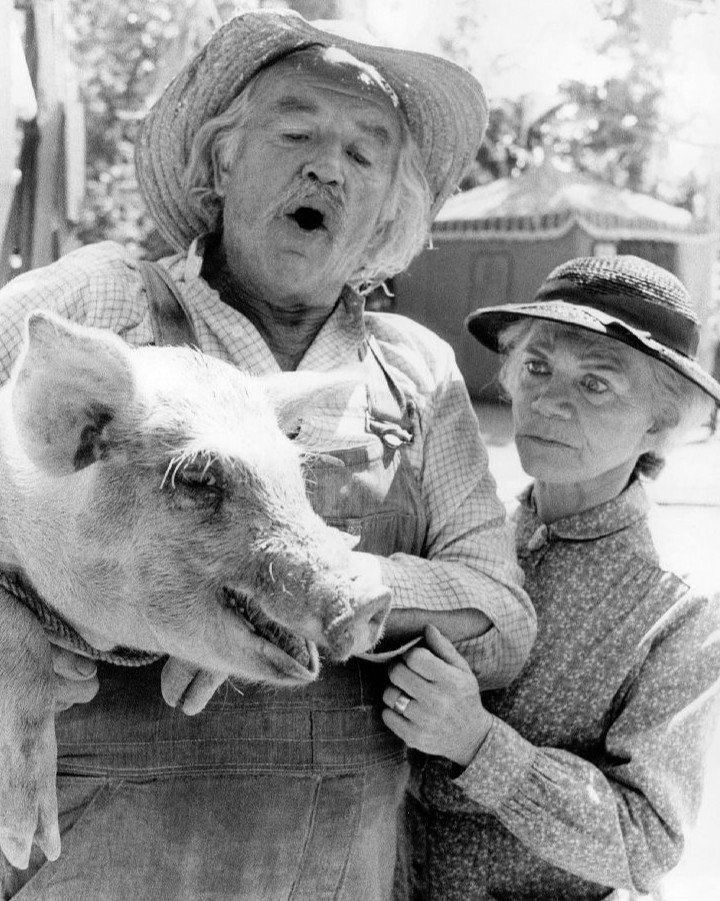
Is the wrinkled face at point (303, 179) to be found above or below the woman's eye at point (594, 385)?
above

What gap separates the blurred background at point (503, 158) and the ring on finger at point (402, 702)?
84 centimetres

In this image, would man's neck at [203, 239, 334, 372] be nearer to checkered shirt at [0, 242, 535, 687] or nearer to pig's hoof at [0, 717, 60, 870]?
checkered shirt at [0, 242, 535, 687]

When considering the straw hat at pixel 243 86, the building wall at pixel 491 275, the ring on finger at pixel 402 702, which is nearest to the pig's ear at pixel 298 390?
the ring on finger at pixel 402 702

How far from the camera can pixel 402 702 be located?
2051 mm

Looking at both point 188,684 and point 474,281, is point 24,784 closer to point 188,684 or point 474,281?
point 188,684

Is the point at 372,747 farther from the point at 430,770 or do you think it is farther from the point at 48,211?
the point at 48,211

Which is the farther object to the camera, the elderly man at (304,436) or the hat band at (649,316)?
the hat band at (649,316)

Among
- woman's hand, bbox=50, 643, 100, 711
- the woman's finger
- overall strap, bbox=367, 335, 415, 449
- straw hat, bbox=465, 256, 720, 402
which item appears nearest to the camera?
woman's hand, bbox=50, 643, 100, 711

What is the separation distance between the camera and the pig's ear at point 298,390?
5.78ft

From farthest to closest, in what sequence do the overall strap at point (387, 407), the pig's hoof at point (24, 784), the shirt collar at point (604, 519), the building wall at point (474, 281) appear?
the building wall at point (474, 281)
the shirt collar at point (604, 519)
the overall strap at point (387, 407)
the pig's hoof at point (24, 784)

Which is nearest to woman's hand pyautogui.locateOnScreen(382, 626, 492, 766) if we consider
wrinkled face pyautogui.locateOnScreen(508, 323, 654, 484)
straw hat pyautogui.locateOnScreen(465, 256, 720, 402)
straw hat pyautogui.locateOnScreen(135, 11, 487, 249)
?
wrinkled face pyautogui.locateOnScreen(508, 323, 654, 484)

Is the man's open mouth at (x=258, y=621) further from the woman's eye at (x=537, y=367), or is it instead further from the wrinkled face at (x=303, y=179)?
the woman's eye at (x=537, y=367)

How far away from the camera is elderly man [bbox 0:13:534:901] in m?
1.97

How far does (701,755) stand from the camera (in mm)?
2332
